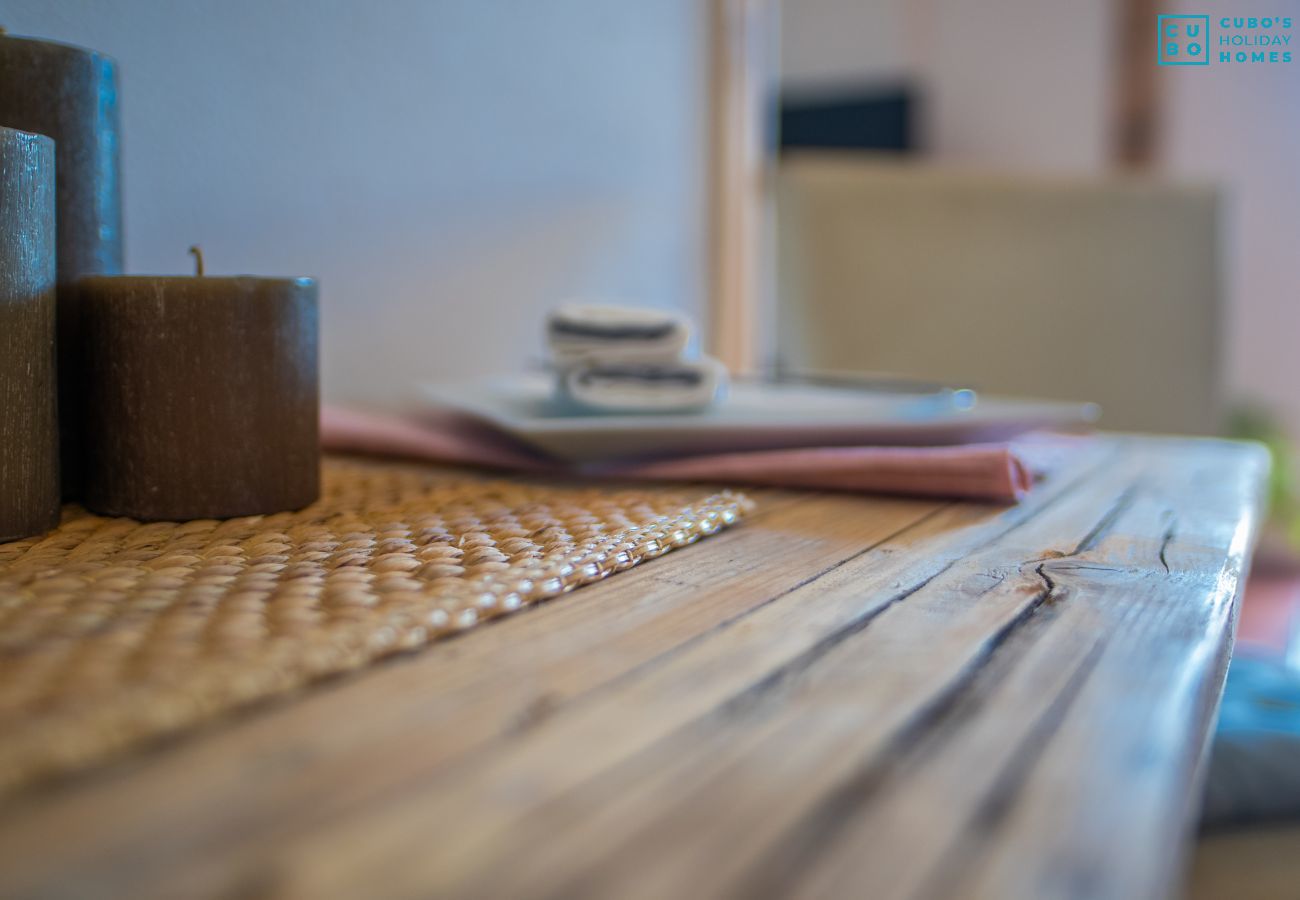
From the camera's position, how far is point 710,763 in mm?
214

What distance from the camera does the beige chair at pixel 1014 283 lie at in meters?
1.30

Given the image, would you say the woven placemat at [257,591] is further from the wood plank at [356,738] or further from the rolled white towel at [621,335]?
the rolled white towel at [621,335]

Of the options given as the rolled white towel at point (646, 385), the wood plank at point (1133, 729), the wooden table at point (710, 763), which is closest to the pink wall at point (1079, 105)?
the rolled white towel at point (646, 385)

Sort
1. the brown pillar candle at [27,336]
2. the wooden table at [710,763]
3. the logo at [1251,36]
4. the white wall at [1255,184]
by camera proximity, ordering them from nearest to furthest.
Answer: the wooden table at [710,763], the brown pillar candle at [27,336], the logo at [1251,36], the white wall at [1255,184]

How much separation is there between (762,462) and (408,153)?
48cm

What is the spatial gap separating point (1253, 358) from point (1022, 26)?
47.2 inches

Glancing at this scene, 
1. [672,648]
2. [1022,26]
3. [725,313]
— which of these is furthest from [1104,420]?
[1022,26]

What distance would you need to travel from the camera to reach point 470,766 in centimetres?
21

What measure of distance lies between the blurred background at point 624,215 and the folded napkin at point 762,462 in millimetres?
185

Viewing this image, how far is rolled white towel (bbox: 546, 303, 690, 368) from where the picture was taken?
0.62 m

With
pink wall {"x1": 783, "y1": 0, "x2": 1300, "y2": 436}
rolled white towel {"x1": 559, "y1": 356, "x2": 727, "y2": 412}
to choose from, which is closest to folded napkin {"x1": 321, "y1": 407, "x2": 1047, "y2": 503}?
rolled white towel {"x1": 559, "y1": 356, "x2": 727, "y2": 412}

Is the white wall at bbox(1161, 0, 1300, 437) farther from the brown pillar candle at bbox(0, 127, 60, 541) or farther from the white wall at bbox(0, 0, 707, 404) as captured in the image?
the brown pillar candle at bbox(0, 127, 60, 541)

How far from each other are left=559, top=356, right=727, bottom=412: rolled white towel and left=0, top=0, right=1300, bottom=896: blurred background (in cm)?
29

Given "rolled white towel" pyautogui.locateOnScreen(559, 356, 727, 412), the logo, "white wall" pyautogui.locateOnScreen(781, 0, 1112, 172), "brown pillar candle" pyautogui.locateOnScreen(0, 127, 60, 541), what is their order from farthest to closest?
1. "white wall" pyautogui.locateOnScreen(781, 0, 1112, 172)
2. the logo
3. "rolled white towel" pyautogui.locateOnScreen(559, 356, 727, 412)
4. "brown pillar candle" pyautogui.locateOnScreen(0, 127, 60, 541)
